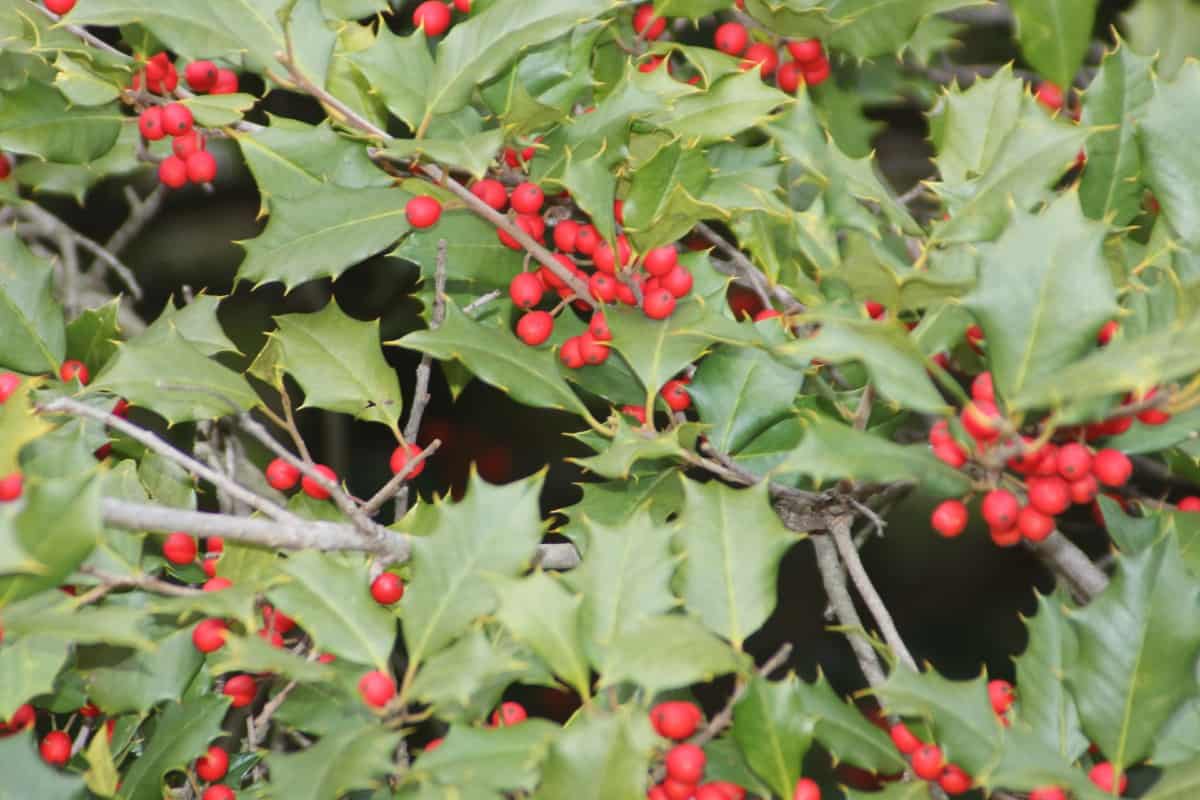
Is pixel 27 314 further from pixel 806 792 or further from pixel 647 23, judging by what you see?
pixel 806 792

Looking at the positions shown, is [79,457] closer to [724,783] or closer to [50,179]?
[724,783]

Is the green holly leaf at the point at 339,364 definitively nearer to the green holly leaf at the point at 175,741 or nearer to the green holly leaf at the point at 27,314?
the green holly leaf at the point at 27,314

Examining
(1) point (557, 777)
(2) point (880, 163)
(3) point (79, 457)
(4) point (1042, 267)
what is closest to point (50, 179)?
(3) point (79, 457)

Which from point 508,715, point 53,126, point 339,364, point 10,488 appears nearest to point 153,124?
point 53,126

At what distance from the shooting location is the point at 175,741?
1.26 metres

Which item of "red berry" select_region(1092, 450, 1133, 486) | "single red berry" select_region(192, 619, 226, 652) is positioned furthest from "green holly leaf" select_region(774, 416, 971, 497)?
"single red berry" select_region(192, 619, 226, 652)

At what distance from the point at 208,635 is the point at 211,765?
9.0 inches

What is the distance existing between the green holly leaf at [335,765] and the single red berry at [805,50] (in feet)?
3.93

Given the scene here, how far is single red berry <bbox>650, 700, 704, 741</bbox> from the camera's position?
3.61 ft

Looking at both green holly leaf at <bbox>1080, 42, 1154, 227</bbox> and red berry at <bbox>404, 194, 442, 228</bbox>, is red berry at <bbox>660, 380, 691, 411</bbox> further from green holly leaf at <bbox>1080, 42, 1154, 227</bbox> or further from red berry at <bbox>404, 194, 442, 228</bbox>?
green holly leaf at <bbox>1080, 42, 1154, 227</bbox>

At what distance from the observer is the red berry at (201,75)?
1.58 metres

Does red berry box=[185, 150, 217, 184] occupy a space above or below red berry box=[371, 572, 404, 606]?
above

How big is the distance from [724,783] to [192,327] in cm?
85

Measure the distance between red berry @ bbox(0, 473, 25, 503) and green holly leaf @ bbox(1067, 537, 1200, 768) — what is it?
93 centimetres
